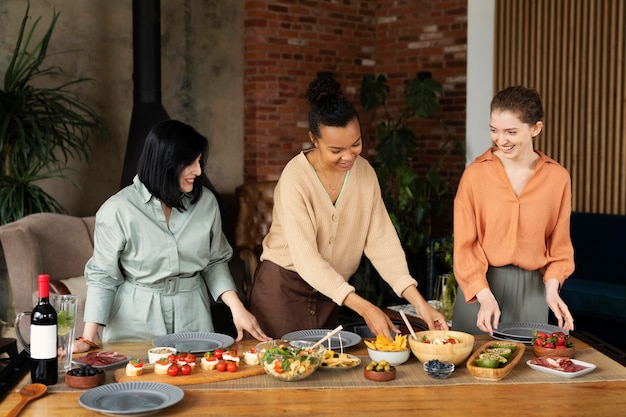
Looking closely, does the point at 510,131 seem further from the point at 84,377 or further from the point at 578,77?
the point at 578,77

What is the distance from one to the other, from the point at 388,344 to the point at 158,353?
69 centimetres

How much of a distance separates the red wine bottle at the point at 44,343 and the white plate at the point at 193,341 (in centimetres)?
40

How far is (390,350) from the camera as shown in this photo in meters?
2.51

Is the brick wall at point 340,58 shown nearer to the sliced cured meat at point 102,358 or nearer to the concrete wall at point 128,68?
the concrete wall at point 128,68

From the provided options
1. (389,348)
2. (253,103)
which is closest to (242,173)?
(253,103)

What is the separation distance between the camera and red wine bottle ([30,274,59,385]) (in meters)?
2.25

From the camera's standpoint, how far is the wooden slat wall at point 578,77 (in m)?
6.01

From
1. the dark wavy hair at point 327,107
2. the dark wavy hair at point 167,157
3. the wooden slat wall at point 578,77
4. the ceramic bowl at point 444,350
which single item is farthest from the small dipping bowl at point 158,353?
the wooden slat wall at point 578,77

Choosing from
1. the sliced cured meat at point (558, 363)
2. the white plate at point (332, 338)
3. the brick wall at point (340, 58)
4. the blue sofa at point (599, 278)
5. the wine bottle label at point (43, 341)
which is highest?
the brick wall at point (340, 58)

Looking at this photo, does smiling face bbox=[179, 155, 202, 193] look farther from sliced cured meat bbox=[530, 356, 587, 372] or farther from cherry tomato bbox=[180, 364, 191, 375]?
sliced cured meat bbox=[530, 356, 587, 372]

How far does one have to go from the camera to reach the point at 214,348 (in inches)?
104

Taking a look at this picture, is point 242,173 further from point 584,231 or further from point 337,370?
point 337,370

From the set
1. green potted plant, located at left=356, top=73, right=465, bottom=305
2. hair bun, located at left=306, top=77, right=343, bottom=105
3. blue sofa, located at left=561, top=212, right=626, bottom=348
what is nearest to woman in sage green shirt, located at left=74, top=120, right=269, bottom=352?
hair bun, located at left=306, top=77, right=343, bottom=105

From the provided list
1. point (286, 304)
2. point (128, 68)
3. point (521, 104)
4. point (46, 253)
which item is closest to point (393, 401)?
point (286, 304)
